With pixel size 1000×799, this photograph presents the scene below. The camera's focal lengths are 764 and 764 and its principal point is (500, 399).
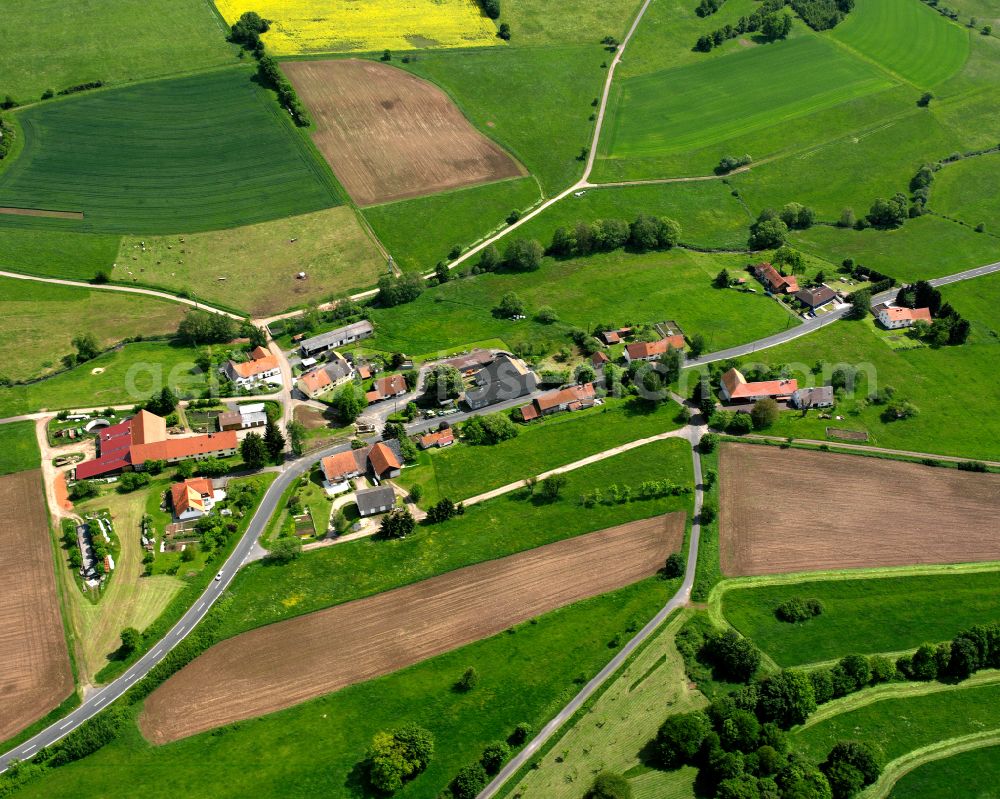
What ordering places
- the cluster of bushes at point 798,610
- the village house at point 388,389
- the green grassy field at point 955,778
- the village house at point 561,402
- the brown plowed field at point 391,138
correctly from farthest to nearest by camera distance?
1. the brown plowed field at point 391,138
2. the village house at point 388,389
3. the village house at point 561,402
4. the cluster of bushes at point 798,610
5. the green grassy field at point 955,778

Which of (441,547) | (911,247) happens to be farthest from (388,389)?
(911,247)

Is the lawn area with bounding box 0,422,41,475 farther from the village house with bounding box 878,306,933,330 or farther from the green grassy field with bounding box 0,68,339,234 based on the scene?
the village house with bounding box 878,306,933,330

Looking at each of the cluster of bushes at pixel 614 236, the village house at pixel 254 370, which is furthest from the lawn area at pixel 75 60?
the cluster of bushes at pixel 614 236

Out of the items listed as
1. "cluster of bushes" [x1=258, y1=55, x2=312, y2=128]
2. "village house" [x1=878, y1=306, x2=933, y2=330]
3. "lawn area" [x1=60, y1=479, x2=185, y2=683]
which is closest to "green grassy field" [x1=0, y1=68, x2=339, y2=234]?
"cluster of bushes" [x1=258, y1=55, x2=312, y2=128]

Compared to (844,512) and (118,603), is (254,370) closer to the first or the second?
(118,603)

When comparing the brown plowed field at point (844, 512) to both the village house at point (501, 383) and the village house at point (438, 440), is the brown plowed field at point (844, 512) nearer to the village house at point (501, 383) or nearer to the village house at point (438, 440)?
the village house at point (501, 383)

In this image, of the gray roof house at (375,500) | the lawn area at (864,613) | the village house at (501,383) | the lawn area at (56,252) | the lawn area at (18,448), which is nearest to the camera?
the lawn area at (864,613)
